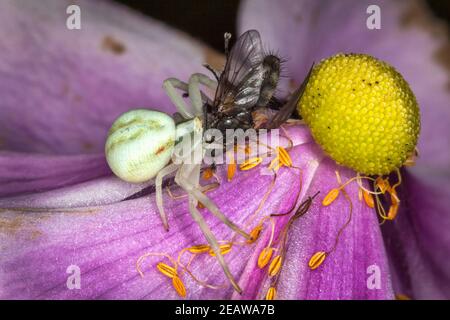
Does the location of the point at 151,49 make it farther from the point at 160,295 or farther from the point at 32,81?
the point at 160,295

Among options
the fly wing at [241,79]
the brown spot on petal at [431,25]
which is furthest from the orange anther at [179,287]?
the brown spot on petal at [431,25]

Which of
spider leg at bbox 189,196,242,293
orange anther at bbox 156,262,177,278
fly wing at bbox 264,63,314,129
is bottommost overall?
orange anther at bbox 156,262,177,278

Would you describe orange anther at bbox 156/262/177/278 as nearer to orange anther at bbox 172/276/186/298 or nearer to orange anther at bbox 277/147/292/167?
orange anther at bbox 172/276/186/298

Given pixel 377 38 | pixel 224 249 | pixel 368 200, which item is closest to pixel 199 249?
pixel 224 249

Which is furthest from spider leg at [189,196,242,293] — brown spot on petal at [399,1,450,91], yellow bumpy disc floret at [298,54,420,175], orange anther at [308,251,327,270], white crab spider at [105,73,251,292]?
brown spot on petal at [399,1,450,91]

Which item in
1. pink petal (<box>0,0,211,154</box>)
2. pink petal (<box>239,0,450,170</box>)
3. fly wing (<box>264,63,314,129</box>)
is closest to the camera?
fly wing (<box>264,63,314,129</box>)

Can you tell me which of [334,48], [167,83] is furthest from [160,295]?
[334,48]

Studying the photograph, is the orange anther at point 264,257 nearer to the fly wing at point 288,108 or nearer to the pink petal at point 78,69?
the fly wing at point 288,108
